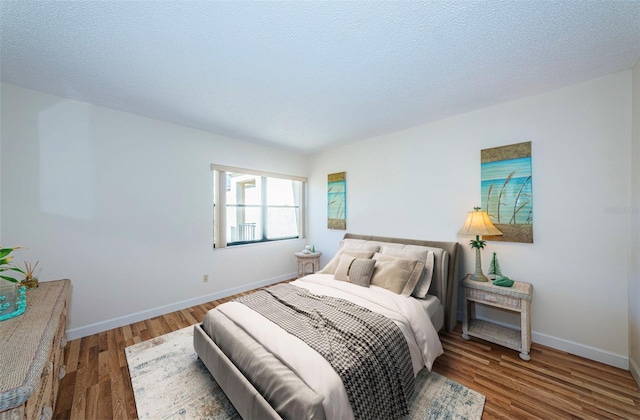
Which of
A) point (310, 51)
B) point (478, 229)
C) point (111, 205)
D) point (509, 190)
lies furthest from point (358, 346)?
point (111, 205)

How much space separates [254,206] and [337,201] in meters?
1.49

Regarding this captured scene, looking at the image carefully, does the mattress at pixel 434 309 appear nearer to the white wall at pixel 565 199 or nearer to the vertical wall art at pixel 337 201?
the white wall at pixel 565 199

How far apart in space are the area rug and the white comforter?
0.19 meters

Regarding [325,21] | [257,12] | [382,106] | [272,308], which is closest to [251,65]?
[257,12]

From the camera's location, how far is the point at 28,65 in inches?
73.9

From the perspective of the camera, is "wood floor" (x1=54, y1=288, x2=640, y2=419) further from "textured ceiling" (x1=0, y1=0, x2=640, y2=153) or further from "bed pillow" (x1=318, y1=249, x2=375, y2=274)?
"textured ceiling" (x1=0, y1=0, x2=640, y2=153)

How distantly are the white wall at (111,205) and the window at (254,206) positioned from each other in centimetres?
16

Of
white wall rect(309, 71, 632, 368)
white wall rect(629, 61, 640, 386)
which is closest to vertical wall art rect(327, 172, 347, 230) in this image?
white wall rect(309, 71, 632, 368)

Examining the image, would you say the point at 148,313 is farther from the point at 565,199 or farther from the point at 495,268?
the point at 565,199

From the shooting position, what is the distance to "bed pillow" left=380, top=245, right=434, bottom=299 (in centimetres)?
246

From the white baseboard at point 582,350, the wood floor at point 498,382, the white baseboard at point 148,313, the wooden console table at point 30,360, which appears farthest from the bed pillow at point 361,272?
the wooden console table at point 30,360

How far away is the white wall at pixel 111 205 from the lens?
2260mm

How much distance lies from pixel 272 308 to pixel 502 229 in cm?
254

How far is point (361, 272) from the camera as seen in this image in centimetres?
259
